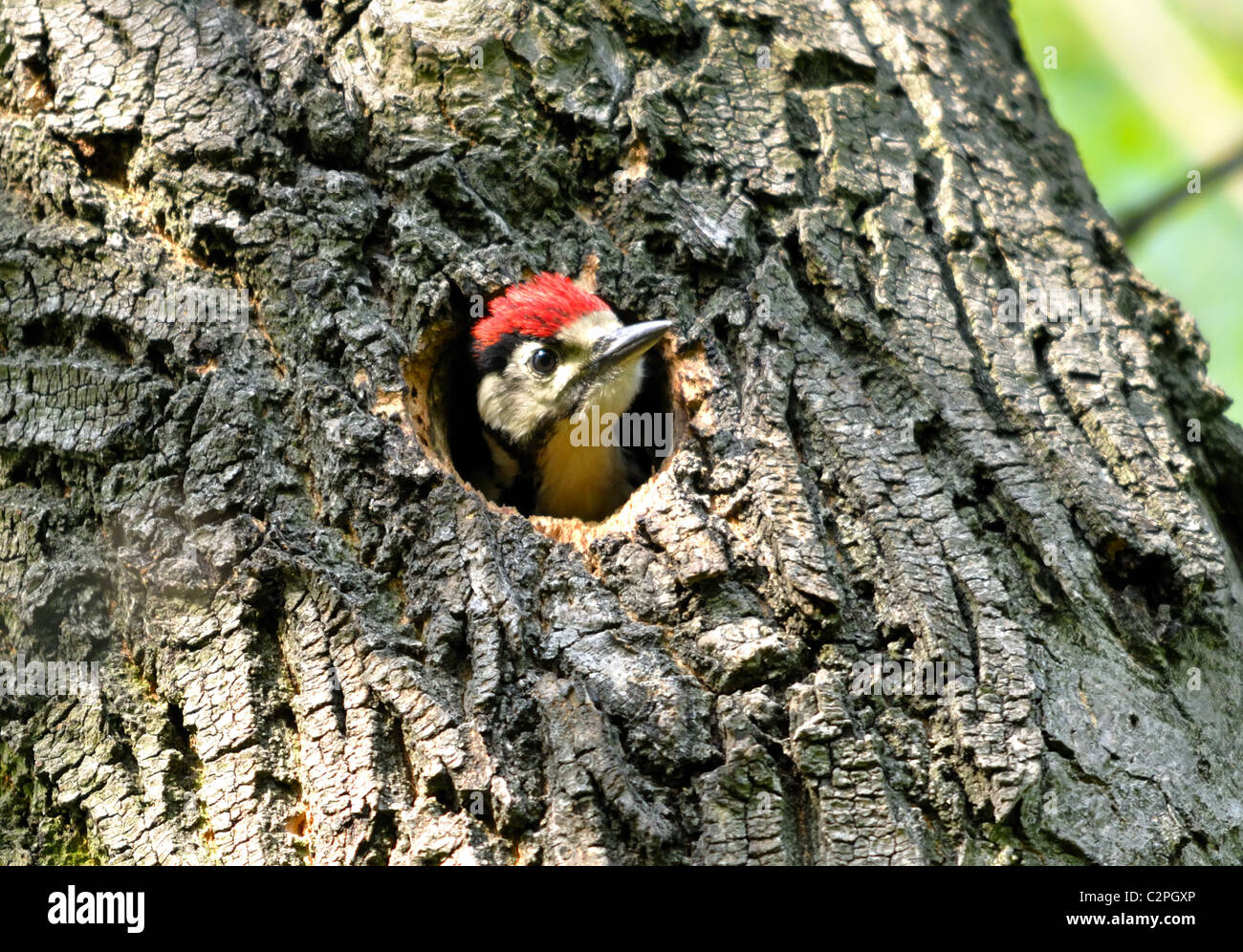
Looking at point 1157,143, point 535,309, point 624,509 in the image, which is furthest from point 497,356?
point 1157,143

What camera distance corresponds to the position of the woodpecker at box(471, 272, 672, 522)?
12.1ft

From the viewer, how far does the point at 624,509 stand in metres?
3.26

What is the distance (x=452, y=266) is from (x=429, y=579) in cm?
Answer: 104

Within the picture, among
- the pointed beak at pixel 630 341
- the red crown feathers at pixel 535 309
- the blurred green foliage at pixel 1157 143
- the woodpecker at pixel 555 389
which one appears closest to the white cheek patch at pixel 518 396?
the woodpecker at pixel 555 389

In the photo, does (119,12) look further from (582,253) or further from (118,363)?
(582,253)

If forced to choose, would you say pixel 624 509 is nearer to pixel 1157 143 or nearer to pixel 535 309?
pixel 535 309

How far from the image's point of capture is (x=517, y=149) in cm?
342

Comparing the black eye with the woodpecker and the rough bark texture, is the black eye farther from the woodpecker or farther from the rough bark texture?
the rough bark texture

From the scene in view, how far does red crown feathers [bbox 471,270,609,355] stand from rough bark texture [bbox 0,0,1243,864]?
12cm

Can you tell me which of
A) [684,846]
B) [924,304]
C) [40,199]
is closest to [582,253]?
[924,304]

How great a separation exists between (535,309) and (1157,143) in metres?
4.40

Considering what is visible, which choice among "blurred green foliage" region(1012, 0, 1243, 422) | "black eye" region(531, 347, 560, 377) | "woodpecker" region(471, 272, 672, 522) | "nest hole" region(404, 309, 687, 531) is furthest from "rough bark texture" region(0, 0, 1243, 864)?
"blurred green foliage" region(1012, 0, 1243, 422)

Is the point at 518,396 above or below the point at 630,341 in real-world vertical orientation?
above

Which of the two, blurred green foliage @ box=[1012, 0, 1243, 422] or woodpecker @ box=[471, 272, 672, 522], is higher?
blurred green foliage @ box=[1012, 0, 1243, 422]
